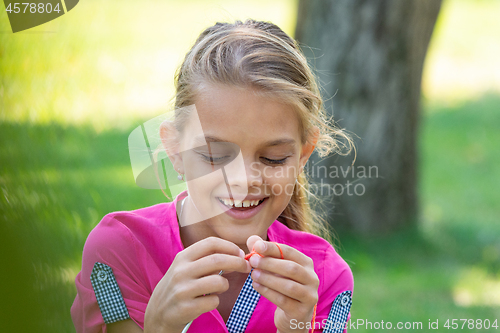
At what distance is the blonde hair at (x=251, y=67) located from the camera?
48.6 inches

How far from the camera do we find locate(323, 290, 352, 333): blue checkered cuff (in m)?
1.36

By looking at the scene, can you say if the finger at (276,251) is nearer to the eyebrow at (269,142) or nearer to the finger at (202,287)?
the finger at (202,287)

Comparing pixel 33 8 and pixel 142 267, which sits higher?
pixel 33 8

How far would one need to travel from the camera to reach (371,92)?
2.97 metres

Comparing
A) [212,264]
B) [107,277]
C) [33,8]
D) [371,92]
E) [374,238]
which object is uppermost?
[33,8]

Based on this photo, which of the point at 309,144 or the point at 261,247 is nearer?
the point at 261,247

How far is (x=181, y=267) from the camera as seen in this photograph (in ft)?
3.43

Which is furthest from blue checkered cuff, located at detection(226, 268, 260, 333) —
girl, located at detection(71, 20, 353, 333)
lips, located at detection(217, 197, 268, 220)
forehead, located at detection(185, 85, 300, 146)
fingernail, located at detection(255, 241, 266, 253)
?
forehead, located at detection(185, 85, 300, 146)

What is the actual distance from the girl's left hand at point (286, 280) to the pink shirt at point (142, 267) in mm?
210

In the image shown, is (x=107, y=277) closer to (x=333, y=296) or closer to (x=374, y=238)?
(x=333, y=296)

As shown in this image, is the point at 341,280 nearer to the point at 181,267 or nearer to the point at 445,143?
the point at 181,267

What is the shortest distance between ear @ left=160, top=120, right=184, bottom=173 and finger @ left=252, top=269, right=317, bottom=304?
0.38m

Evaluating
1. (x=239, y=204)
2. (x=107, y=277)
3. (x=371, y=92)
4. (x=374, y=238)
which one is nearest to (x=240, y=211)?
(x=239, y=204)

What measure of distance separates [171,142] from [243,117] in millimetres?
280
